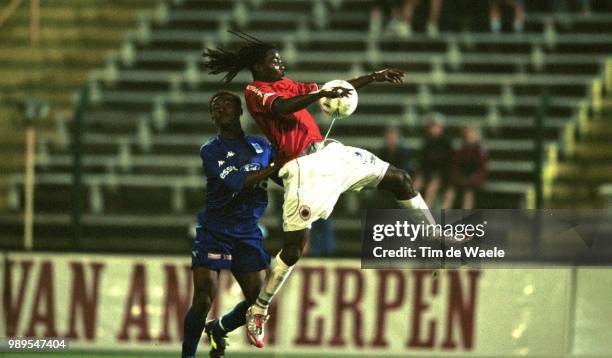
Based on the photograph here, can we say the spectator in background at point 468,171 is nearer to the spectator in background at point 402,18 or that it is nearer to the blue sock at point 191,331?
the spectator in background at point 402,18

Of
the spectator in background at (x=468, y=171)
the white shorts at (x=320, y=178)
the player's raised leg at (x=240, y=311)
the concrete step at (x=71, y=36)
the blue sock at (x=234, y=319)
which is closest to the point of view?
the white shorts at (x=320, y=178)

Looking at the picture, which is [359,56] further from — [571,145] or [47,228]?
[47,228]

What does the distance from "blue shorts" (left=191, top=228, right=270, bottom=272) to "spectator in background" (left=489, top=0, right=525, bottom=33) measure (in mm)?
10288

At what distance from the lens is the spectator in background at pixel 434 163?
53.7ft

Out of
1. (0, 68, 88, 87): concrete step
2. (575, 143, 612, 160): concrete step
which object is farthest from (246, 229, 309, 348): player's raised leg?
(0, 68, 88, 87): concrete step

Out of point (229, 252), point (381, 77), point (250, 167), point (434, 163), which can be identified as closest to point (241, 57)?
point (250, 167)

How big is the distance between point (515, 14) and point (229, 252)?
10724 mm

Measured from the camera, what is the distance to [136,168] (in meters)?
18.8

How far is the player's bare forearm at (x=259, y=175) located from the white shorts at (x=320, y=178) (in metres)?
0.09

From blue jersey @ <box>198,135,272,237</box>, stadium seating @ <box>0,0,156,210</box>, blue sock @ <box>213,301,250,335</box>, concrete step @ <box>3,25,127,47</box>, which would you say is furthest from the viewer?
concrete step @ <box>3,25,127,47</box>

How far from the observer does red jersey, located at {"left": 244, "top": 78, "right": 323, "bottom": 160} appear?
33.0ft

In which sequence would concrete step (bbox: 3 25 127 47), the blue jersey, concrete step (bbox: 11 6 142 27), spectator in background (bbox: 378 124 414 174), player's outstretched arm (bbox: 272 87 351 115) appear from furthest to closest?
concrete step (bbox: 11 6 142 27) → concrete step (bbox: 3 25 127 47) → spectator in background (bbox: 378 124 414 174) → the blue jersey → player's outstretched arm (bbox: 272 87 351 115)

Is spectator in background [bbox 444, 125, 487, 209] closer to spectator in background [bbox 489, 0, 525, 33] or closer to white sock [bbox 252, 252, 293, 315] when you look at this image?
spectator in background [bbox 489, 0, 525, 33]

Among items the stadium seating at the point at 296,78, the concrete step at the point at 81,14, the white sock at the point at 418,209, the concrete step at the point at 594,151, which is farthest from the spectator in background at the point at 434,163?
the concrete step at the point at 81,14
